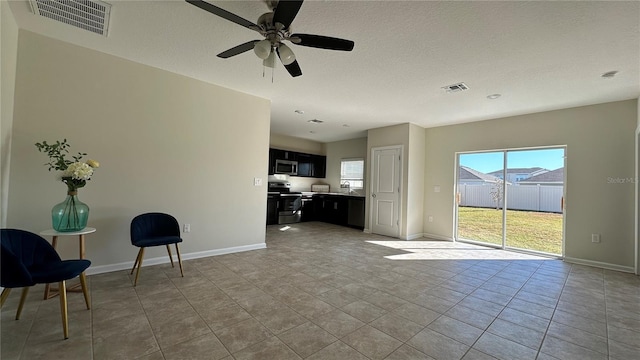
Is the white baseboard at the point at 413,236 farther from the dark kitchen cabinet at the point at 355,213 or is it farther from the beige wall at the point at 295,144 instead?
the beige wall at the point at 295,144

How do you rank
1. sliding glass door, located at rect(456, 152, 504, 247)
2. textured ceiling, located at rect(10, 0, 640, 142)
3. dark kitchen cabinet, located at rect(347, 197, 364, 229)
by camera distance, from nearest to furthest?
textured ceiling, located at rect(10, 0, 640, 142) → sliding glass door, located at rect(456, 152, 504, 247) → dark kitchen cabinet, located at rect(347, 197, 364, 229)

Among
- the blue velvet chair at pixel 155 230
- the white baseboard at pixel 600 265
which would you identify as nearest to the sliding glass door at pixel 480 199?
the white baseboard at pixel 600 265

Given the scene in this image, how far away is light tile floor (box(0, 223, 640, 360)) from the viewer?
180 centimetres

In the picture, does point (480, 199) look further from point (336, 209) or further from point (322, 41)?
point (322, 41)

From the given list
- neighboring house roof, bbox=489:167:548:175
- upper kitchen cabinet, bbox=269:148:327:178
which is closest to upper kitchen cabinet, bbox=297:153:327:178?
upper kitchen cabinet, bbox=269:148:327:178

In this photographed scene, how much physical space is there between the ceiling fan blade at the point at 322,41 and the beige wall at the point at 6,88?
2430 millimetres

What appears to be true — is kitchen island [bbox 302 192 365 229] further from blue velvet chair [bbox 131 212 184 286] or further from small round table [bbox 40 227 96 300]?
small round table [bbox 40 227 96 300]

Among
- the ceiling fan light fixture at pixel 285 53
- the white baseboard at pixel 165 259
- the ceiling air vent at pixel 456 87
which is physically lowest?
the white baseboard at pixel 165 259

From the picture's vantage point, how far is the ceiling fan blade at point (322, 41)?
1.97 m

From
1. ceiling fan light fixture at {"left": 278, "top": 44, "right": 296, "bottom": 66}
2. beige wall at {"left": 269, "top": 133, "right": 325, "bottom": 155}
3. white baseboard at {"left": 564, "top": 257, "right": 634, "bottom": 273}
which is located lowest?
white baseboard at {"left": 564, "top": 257, "right": 634, "bottom": 273}

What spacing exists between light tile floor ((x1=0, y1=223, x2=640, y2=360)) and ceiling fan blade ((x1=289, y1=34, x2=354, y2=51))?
2.30 metres

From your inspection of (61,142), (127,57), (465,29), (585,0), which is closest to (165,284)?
(61,142)

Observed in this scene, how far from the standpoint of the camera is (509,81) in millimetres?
3279

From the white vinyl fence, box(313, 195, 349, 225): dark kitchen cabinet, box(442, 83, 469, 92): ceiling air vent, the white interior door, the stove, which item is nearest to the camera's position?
box(442, 83, 469, 92): ceiling air vent
